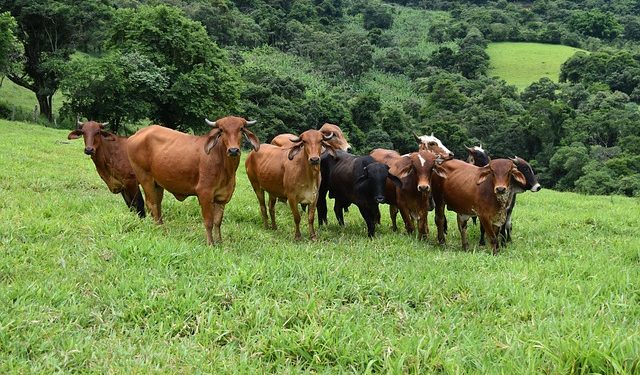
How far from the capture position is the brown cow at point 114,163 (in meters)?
8.45

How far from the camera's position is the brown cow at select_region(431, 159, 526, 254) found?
791 cm

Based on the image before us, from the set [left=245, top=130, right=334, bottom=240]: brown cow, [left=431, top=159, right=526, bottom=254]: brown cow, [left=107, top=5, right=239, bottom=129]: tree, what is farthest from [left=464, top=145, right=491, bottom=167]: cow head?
[left=107, top=5, right=239, bottom=129]: tree

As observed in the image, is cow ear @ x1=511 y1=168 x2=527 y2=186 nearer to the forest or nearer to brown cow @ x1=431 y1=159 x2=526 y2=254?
brown cow @ x1=431 y1=159 x2=526 y2=254

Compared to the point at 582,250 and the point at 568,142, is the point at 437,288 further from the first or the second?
the point at 568,142

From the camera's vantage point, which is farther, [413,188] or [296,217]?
[413,188]

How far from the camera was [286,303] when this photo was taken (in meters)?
4.64

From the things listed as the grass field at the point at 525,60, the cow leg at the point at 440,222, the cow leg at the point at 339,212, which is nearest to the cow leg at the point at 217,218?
the cow leg at the point at 339,212

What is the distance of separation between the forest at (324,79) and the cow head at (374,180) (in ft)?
72.1

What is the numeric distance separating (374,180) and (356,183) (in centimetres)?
39

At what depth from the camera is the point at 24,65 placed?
Answer: 108 feet

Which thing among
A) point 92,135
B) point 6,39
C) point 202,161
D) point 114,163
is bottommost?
point 114,163

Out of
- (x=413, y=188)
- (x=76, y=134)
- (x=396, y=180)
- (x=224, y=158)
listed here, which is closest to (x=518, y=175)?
(x=413, y=188)

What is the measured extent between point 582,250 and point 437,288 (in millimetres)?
3876

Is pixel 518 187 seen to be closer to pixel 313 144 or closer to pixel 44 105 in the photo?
pixel 313 144
